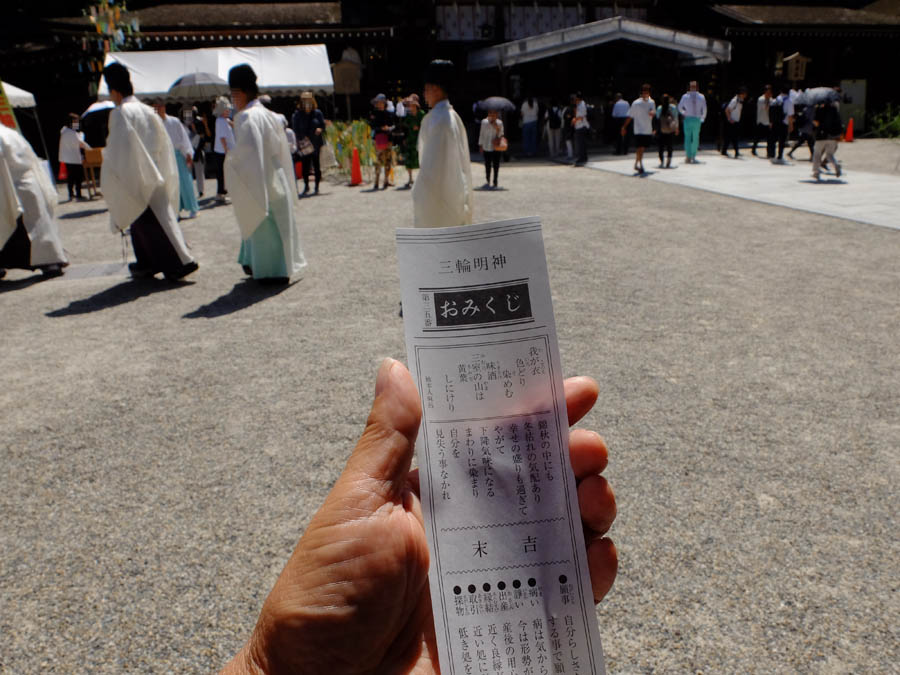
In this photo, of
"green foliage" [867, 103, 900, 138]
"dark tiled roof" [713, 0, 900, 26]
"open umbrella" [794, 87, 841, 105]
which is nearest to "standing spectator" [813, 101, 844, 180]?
"open umbrella" [794, 87, 841, 105]

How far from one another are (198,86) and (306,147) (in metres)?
4.19

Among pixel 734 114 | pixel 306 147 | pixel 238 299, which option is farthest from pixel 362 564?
pixel 734 114

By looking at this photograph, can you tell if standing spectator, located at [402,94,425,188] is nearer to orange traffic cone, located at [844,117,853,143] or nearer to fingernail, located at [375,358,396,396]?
fingernail, located at [375,358,396,396]

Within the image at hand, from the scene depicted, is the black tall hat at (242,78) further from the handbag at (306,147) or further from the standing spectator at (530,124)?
the standing spectator at (530,124)

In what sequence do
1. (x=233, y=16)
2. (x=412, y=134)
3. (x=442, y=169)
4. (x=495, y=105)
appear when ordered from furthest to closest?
(x=233, y=16) → (x=495, y=105) → (x=412, y=134) → (x=442, y=169)

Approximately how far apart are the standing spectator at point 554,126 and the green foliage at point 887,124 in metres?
9.74

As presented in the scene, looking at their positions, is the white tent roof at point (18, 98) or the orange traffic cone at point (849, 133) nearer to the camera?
the white tent roof at point (18, 98)

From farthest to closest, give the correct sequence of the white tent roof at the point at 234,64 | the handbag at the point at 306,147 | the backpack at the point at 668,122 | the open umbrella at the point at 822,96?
the white tent roof at the point at 234,64, the backpack at the point at 668,122, the handbag at the point at 306,147, the open umbrella at the point at 822,96

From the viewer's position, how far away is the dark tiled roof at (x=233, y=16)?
56.7ft

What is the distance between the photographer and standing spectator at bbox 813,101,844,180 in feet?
34.2

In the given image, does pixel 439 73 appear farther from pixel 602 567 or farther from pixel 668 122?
pixel 668 122

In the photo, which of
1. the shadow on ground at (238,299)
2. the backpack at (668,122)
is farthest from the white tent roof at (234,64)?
the shadow on ground at (238,299)

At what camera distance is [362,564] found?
0.98m

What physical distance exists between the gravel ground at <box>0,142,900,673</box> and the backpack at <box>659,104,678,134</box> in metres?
6.19
